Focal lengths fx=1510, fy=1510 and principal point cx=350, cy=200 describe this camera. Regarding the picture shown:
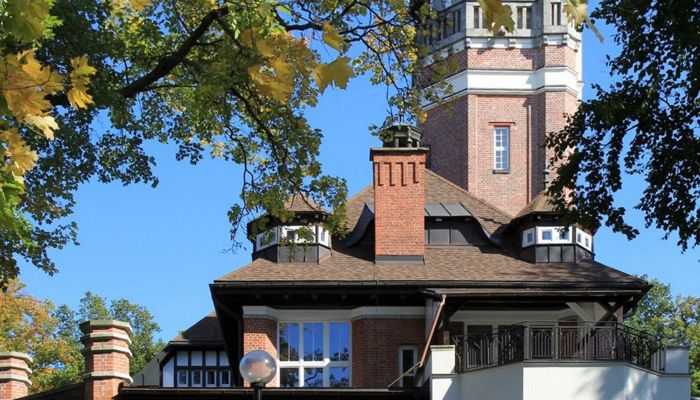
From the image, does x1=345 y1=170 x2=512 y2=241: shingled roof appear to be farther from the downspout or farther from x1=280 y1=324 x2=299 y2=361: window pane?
the downspout

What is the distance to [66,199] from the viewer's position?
84.4 ft

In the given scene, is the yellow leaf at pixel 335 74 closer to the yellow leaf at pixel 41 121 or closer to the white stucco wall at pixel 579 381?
the yellow leaf at pixel 41 121

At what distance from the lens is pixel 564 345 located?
91.5 ft

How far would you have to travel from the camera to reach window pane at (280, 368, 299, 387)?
3073 centimetres

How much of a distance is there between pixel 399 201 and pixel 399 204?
6cm

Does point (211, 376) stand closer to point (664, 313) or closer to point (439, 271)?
point (439, 271)

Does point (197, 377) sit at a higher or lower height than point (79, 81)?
lower

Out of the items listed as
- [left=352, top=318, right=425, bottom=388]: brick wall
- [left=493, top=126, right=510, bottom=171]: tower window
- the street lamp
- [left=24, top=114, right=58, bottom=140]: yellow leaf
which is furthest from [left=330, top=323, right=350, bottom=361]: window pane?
[left=24, top=114, right=58, bottom=140]: yellow leaf

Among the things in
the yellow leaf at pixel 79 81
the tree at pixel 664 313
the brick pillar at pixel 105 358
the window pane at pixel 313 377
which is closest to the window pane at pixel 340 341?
the window pane at pixel 313 377

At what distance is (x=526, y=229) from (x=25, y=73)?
26920mm

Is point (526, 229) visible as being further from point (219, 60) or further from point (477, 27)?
point (477, 27)

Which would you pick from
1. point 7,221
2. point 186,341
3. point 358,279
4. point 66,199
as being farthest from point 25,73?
point 186,341

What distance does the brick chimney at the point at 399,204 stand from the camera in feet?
106

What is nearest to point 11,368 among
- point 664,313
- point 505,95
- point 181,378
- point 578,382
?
point 181,378
